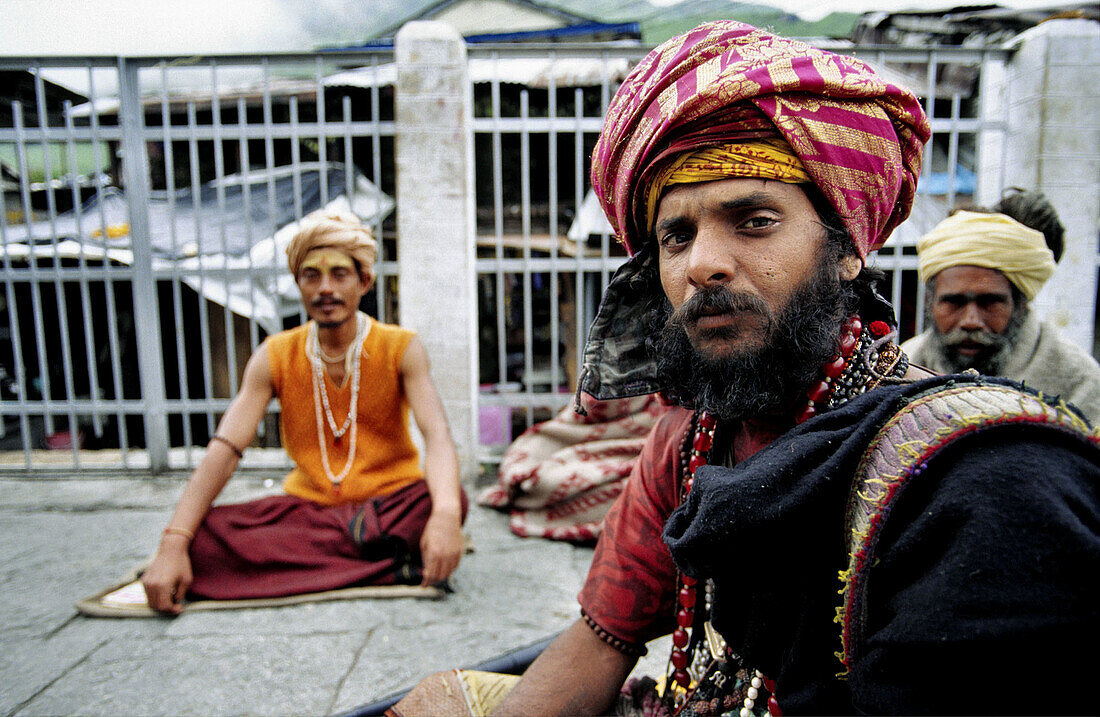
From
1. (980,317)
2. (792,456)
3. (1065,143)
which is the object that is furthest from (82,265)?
(1065,143)

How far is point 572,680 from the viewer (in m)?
1.43

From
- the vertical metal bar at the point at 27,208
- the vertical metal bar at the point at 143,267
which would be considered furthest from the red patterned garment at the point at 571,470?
the vertical metal bar at the point at 27,208

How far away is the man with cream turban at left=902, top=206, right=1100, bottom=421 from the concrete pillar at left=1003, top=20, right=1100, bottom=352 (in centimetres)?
228

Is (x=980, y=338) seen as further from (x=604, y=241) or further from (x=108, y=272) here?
(x=108, y=272)

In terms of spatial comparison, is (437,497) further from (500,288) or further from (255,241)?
(255,241)

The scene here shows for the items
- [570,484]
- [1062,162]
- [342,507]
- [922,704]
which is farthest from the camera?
[1062,162]

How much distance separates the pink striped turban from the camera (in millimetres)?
1145

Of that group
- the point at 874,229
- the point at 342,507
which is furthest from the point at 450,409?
the point at 874,229

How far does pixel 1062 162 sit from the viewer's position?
4.57 m

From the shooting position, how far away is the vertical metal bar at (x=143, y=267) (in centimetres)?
494

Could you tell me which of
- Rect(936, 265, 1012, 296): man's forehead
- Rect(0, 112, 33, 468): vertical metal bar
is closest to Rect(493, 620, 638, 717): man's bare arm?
Rect(936, 265, 1012, 296): man's forehead

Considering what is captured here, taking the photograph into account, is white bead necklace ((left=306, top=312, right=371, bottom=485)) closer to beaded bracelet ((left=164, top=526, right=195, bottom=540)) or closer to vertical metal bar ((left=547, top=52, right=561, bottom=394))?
beaded bracelet ((left=164, top=526, right=195, bottom=540))

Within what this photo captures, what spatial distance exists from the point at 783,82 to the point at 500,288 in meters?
3.83

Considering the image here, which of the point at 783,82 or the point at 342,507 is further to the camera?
the point at 342,507
